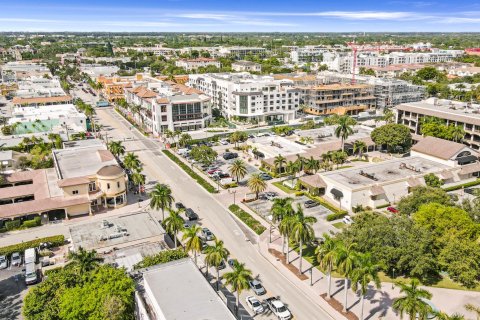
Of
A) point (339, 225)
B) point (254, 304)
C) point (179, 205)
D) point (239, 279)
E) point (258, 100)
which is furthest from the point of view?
point (258, 100)

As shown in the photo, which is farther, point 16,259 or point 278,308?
point 16,259

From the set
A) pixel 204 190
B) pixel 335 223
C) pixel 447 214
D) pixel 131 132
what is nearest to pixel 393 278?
pixel 447 214

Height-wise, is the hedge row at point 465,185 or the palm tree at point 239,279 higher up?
the palm tree at point 239,279

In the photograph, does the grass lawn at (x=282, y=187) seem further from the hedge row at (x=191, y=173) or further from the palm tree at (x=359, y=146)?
the palm tree at (x=359, y=146)

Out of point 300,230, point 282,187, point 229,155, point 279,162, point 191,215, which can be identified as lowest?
point 191,215

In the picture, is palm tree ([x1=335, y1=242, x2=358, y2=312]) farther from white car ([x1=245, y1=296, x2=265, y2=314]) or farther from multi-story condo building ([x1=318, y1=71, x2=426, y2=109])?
multi-story condo building ([x1=318, y1=71, x2=426, y2=109])

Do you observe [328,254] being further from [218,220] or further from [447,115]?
[447,115]

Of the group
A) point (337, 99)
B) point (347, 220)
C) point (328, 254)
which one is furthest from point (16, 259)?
point (337, 99)

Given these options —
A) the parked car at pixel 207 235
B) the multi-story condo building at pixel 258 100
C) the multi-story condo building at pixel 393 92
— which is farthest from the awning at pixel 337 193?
the multi-story condo building at pixel 393 92
